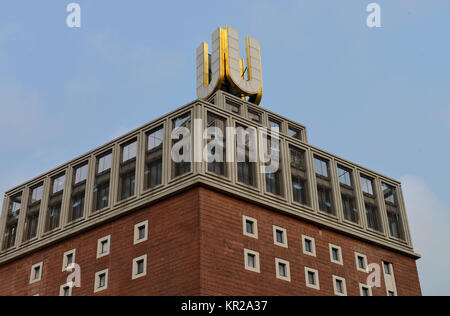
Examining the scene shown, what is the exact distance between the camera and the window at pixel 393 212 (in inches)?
2803

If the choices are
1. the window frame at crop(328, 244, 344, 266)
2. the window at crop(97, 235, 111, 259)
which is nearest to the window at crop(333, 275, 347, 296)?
the window frame at crop(328, 244, 344, 266)

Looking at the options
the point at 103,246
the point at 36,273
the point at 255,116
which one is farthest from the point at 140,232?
the point at 255,116

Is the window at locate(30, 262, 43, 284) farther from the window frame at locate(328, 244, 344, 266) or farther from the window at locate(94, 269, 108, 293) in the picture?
the window frame at locate(328, 244, 344, 266)

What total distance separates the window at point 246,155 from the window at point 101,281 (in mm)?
13688

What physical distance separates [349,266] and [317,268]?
14.2 ft

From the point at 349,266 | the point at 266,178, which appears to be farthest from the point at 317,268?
the point at 266,178

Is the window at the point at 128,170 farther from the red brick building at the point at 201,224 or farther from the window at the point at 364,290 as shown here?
the window at the point at 364,290

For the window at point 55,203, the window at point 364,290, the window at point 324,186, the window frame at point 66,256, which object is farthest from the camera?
the window at point 55,203

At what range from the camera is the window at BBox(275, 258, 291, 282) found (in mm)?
58031

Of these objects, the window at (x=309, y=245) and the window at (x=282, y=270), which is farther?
the window at (x=309, y=245)

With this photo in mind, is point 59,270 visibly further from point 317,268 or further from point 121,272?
point 317,268

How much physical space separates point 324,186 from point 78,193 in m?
23.2

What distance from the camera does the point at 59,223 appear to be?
65500mm

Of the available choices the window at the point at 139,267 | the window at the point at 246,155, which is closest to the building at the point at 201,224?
the window at the point at 139,267
